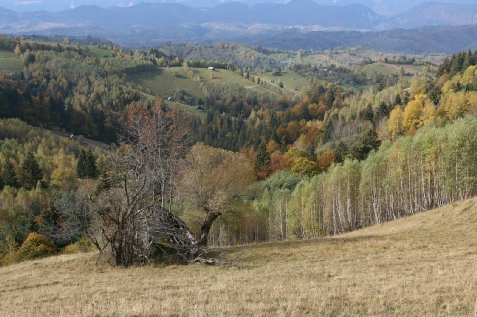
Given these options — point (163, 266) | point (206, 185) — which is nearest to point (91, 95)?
point (206, 185)

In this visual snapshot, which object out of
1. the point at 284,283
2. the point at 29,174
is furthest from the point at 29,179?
the point at 284,283

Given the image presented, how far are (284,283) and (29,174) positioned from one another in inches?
3023

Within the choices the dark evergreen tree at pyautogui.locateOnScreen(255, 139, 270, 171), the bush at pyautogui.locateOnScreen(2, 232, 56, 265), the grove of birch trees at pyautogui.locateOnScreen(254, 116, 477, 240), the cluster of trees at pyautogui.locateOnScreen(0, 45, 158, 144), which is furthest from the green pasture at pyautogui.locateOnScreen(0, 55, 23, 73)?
the grove of birch trees at pyautogui.locateOnScreen(254, 116, 477, 240)

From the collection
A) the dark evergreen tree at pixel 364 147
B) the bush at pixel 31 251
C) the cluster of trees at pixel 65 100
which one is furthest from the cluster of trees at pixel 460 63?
the cluster of trees at pixel 65 100

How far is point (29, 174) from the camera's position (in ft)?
261

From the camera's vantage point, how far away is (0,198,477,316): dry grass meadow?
13.3 meters

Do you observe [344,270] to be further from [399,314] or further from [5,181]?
[5,181]

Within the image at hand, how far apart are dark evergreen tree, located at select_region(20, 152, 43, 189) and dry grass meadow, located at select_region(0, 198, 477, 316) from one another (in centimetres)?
5993

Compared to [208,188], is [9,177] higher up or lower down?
lower down

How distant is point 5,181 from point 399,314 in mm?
81356

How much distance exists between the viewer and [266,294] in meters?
15.2

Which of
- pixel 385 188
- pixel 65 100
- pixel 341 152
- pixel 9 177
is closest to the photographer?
pixel 385 188

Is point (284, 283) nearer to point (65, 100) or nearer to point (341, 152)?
point (341, 152)

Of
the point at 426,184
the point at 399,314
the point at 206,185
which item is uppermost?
the point at 399,314
